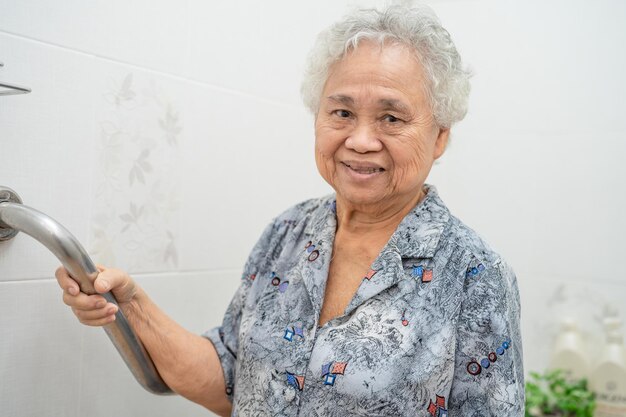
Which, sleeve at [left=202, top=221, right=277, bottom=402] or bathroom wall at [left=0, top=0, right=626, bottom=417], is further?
sleeve at [left=202, top=221, right=277, bottom=402]

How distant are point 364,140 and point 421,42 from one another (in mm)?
197

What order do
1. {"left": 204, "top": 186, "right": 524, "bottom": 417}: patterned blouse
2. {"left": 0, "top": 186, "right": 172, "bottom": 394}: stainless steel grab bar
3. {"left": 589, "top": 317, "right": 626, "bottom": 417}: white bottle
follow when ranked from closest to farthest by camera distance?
{"left": 0, "top": 186, "right": 172, "bottom": 394}: stainless steel grab bar, {"left": 204, "top": 186, "right": 524, "bottom": 417}: patterned blouse, {"left": 589, "top": 317, "right": 626, "bottom": 417}: white bottle

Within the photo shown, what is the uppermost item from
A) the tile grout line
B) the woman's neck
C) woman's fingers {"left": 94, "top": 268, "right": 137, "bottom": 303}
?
the tile grout line

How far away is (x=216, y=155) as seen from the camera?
4.58ft

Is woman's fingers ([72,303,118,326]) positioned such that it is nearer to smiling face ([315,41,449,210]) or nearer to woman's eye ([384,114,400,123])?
smiling face ([315,41,449,210])

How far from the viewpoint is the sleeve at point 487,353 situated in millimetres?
942

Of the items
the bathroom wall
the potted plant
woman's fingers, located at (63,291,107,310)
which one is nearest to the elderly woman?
woman's fingers, located at (63,291,107,310)

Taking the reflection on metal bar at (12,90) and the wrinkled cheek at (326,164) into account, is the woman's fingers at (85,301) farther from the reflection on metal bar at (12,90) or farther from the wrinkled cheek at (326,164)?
the wrinkled cheek at (326,164)

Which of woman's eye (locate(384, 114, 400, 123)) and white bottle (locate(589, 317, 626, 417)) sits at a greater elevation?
woman's eye (locate(384, 114, 400, 123))

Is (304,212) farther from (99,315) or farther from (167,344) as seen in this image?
(99,315)

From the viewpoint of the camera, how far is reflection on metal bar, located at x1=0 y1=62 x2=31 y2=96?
0.85 m

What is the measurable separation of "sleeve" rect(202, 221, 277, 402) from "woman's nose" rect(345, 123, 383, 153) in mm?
285

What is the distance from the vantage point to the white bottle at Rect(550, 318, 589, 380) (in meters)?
1.66

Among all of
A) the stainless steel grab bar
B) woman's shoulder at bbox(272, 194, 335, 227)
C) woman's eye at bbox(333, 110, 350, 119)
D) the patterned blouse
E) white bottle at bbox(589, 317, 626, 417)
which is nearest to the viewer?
the stainless steel grab bar
